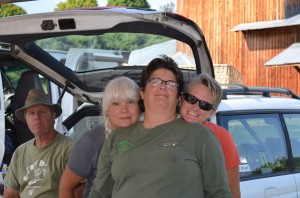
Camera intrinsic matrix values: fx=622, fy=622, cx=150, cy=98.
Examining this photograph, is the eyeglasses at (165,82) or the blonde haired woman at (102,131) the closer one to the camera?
the eyeglasses at (165,82)

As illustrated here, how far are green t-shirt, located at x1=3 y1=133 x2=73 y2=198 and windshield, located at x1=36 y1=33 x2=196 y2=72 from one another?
936 mm

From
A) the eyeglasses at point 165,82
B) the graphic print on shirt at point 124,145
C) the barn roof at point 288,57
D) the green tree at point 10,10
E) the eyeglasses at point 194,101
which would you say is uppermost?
the green tree at point 10,10

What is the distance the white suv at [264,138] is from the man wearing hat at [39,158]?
4.47 feet

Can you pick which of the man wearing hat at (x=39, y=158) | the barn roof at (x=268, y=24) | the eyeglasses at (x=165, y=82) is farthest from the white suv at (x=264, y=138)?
the barn roof at (x=268, y=24)

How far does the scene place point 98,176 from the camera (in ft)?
10.5

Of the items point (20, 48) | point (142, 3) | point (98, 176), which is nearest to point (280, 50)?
point (142, 3)

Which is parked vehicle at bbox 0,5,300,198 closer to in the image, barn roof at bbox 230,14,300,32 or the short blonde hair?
the short blonde hair

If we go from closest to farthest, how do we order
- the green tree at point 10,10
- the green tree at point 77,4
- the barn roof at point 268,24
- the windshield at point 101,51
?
the windshield at point 101,51 < the barn roof at point 268,24 < the green tree at point 10,10 < the green tree at point 77,4

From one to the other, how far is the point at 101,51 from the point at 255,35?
24.5m

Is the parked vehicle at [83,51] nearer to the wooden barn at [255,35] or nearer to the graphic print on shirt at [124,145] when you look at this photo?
the graphic print on shirt at [124,145]

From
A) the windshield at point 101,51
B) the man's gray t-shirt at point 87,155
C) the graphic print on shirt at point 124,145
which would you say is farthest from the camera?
the windshield at point 101,51

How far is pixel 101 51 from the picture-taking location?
585cm

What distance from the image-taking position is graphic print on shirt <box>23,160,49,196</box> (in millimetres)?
4035

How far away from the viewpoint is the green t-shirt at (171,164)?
289cm
